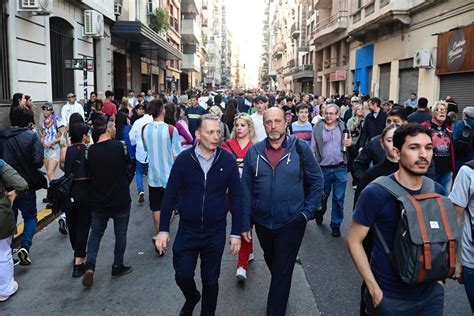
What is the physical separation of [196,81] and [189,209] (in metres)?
63.4

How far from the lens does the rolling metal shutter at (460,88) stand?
48.1ft

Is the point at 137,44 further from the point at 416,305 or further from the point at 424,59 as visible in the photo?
the point at 416,305

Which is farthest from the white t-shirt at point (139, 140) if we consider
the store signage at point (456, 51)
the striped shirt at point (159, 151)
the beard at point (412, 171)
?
the store signage at point (456, 51)

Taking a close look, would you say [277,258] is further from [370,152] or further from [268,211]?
[370,152]

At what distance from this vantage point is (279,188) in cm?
388

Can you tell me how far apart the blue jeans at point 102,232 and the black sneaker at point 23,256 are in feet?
3.23

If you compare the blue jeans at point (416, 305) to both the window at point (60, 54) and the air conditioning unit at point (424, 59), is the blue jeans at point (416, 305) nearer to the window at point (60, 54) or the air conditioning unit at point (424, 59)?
the window at point (60, 54)

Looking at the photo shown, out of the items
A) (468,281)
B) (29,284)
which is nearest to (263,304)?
(468,281)

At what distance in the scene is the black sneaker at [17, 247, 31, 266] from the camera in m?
5.49

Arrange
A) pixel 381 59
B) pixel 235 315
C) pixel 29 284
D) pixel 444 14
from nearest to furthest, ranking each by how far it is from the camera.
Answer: pixel 235 315 → pixel 29 284 → pixel 444 14 → pixel 381 59

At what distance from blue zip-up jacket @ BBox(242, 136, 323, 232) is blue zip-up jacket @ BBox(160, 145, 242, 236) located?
156 millimetres

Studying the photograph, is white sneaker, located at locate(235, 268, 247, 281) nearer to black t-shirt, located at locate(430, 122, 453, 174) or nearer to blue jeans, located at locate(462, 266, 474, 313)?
blue jeans, located at locate(462, 266, 474, 313)

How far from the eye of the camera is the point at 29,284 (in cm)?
501

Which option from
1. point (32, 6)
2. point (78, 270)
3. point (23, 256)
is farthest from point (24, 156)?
point (32, 6)
